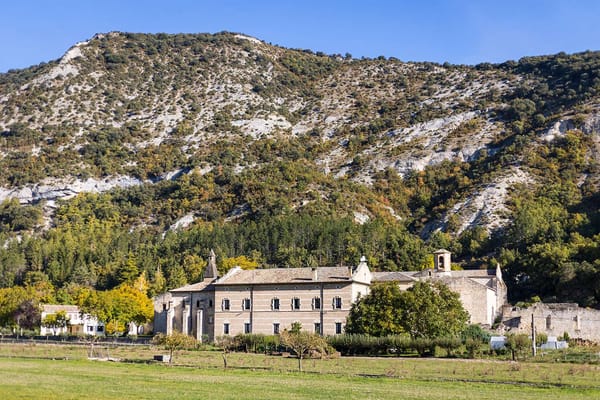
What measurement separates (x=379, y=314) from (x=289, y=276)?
14.8 meters

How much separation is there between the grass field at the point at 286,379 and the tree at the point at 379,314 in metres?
10.1

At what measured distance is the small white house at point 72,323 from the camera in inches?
3935

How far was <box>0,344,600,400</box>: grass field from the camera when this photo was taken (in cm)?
2988

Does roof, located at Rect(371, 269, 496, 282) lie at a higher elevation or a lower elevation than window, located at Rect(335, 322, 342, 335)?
higher

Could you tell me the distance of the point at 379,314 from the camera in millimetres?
64438

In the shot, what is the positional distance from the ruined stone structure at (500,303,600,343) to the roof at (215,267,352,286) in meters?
16.9

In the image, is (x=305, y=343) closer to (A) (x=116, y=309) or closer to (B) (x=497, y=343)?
(B) (x=497, y=343)

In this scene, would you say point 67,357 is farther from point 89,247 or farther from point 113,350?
point 89,247

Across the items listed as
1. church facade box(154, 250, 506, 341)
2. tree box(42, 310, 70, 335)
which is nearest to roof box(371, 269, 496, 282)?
church facade box(154, 250, 506, 341)

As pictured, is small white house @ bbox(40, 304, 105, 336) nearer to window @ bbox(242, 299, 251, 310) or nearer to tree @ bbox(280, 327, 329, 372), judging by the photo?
window @ bbox(242, 299, 251, 310)

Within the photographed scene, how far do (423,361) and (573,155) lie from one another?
355ft

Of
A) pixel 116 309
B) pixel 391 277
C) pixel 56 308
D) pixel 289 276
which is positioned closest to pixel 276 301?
pixel 289 276

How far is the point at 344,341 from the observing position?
60.0m

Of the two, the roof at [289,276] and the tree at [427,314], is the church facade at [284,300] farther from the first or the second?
the tree at [427,314]
